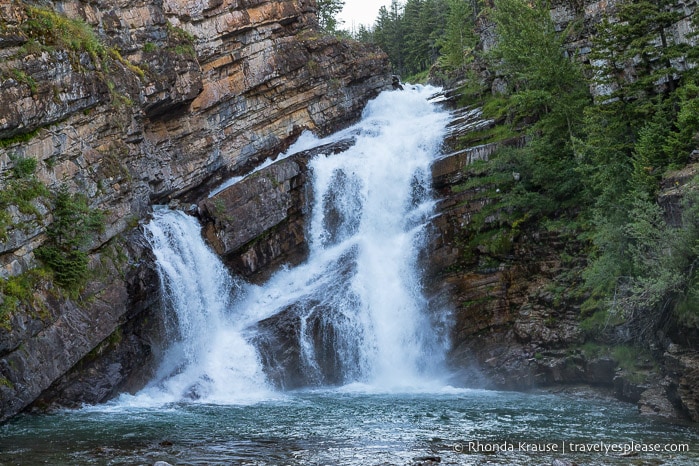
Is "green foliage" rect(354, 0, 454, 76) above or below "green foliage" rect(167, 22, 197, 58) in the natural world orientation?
above

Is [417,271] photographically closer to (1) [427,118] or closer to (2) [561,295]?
(2) [561,295]

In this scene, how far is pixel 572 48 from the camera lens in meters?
36.8

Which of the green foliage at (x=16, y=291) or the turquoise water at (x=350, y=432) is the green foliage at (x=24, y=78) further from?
the turquoise water at (x=350, y=432)

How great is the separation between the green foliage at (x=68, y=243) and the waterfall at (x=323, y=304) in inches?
166

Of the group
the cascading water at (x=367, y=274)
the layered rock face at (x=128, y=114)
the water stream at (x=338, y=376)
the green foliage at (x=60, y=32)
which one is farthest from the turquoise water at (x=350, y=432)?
the green foliage at (x=60, y=32)

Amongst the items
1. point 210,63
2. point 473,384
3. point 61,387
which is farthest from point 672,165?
point 210,63

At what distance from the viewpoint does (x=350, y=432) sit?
19266mm

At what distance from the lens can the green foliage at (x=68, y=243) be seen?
26.6 m

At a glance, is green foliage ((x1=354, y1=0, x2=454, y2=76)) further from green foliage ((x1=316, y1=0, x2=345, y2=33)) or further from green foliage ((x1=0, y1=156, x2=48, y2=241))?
green foliage ((x1=0, y1=156, x2=48, y2=241))

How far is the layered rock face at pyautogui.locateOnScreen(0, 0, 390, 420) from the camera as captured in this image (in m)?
25.7

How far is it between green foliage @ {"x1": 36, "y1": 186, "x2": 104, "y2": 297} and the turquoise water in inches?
218

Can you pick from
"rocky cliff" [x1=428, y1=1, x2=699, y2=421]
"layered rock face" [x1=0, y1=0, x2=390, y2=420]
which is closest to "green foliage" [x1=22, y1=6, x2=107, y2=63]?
"layered rock face" [x1=0, y1=0, x2=390, y2=420]

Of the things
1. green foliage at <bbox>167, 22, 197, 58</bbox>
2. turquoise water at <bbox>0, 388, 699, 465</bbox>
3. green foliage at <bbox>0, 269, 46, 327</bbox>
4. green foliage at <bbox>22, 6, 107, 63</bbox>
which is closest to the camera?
turquoise water at <bbox>0, 388, 699, 465</bbox>

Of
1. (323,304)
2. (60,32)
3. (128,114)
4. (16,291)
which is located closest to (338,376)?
(323,304)
